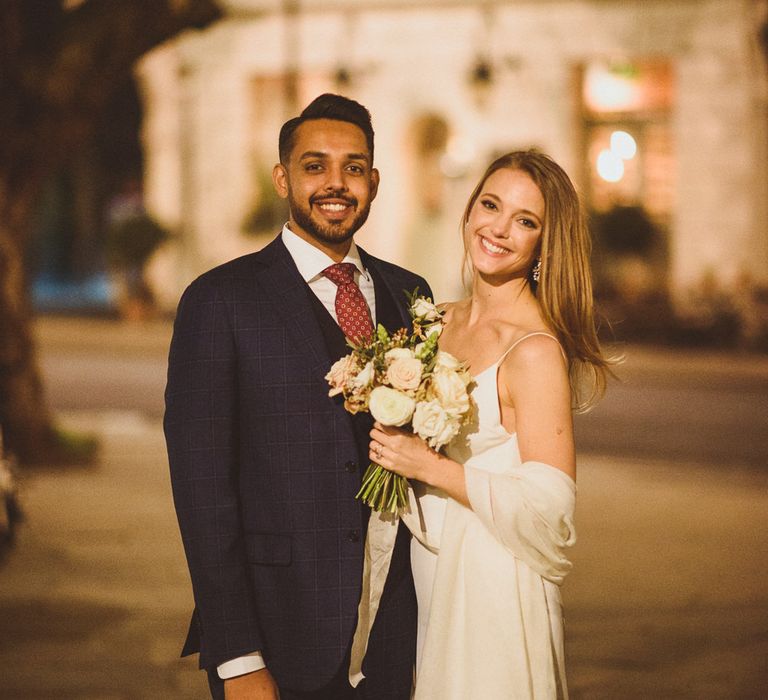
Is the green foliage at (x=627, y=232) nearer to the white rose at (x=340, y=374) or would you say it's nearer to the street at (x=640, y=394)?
the street at (x=640, y=394)

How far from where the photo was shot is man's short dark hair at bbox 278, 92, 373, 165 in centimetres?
306

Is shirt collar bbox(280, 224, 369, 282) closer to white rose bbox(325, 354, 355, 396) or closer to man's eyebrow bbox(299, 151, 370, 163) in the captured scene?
man's eyebrow bbox(299, 151, 370, 163)

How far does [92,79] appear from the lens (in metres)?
9.12

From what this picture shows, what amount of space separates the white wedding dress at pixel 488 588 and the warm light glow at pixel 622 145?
1925 cm

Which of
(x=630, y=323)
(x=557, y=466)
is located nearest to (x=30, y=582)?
(x=557, y=466)

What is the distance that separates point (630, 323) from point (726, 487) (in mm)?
10756

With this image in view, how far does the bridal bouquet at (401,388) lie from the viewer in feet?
9.30

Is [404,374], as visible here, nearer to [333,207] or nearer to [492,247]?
[333,207]

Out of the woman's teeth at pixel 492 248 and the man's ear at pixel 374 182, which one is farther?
the woman's teeth at pixel 492 248

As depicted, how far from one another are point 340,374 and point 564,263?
2.84 feet

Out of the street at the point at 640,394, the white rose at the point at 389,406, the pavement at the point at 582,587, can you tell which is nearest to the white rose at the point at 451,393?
the white rose at the point at 389,406

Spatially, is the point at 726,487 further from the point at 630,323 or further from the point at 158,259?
the point at 158,259

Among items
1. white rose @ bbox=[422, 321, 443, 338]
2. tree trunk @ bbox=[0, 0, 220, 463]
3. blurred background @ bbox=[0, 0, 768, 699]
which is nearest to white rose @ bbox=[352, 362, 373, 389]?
white rose @ bbox=[422, 321, 443, 338]

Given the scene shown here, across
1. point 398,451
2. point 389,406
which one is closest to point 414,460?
point 398,451
